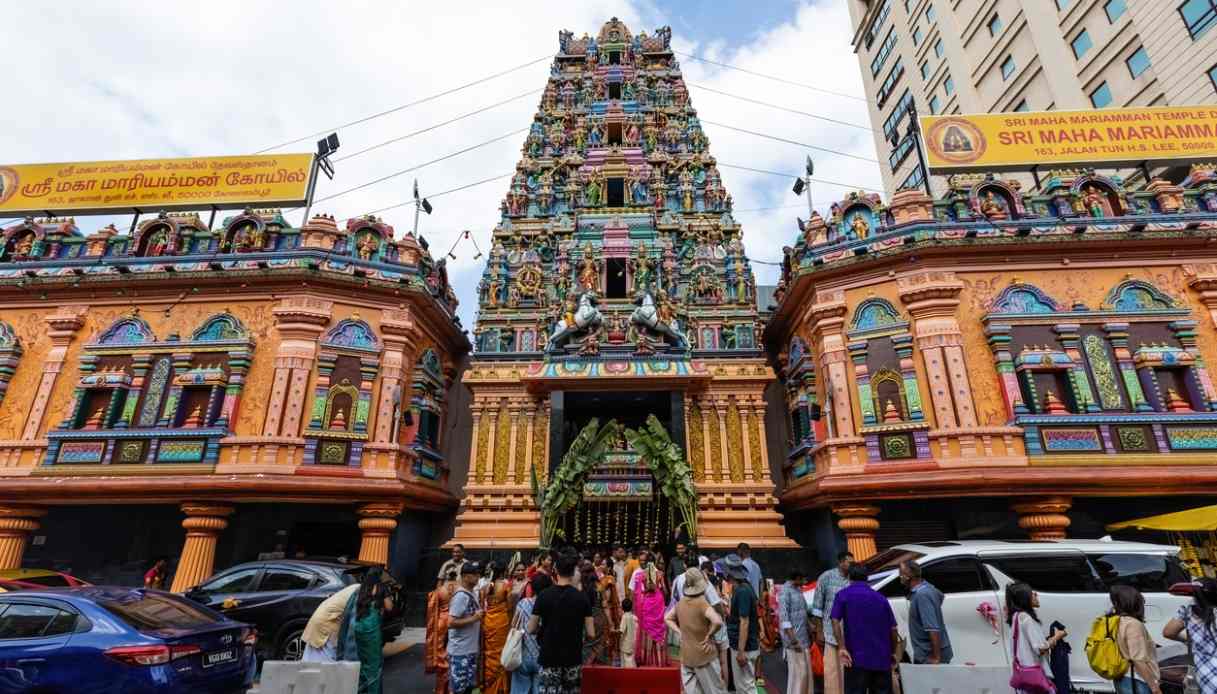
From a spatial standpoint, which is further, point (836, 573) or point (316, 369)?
point (316, 369)

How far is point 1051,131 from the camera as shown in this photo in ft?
60.3

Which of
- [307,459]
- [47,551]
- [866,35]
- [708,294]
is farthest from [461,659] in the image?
[866,35]

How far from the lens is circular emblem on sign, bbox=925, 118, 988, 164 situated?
18062mm

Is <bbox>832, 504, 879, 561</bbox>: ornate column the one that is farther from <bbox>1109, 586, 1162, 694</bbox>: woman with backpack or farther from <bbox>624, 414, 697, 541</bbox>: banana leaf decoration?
<bbox>1109, 586, 1162, 694</bbox>: woman with backpack

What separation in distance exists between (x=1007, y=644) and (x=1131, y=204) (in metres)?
A: 14.9

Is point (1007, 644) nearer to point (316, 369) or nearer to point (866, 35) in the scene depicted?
point (316, 369)

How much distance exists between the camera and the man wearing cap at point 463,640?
255 inches

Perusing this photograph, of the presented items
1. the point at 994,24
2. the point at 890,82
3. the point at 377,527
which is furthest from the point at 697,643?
the point at 890,82

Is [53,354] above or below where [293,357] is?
above

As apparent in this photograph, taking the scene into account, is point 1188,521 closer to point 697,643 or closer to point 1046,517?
point 1046,517

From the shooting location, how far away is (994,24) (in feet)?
99.2

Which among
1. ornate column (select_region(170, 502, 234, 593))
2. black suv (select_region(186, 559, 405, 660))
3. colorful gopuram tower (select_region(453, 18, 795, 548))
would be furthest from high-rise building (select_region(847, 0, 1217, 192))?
ornate column (select_region(170, 502, 234, 593))

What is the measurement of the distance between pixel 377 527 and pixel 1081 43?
1378 inches

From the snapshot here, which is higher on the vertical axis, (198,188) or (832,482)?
(198,188)
